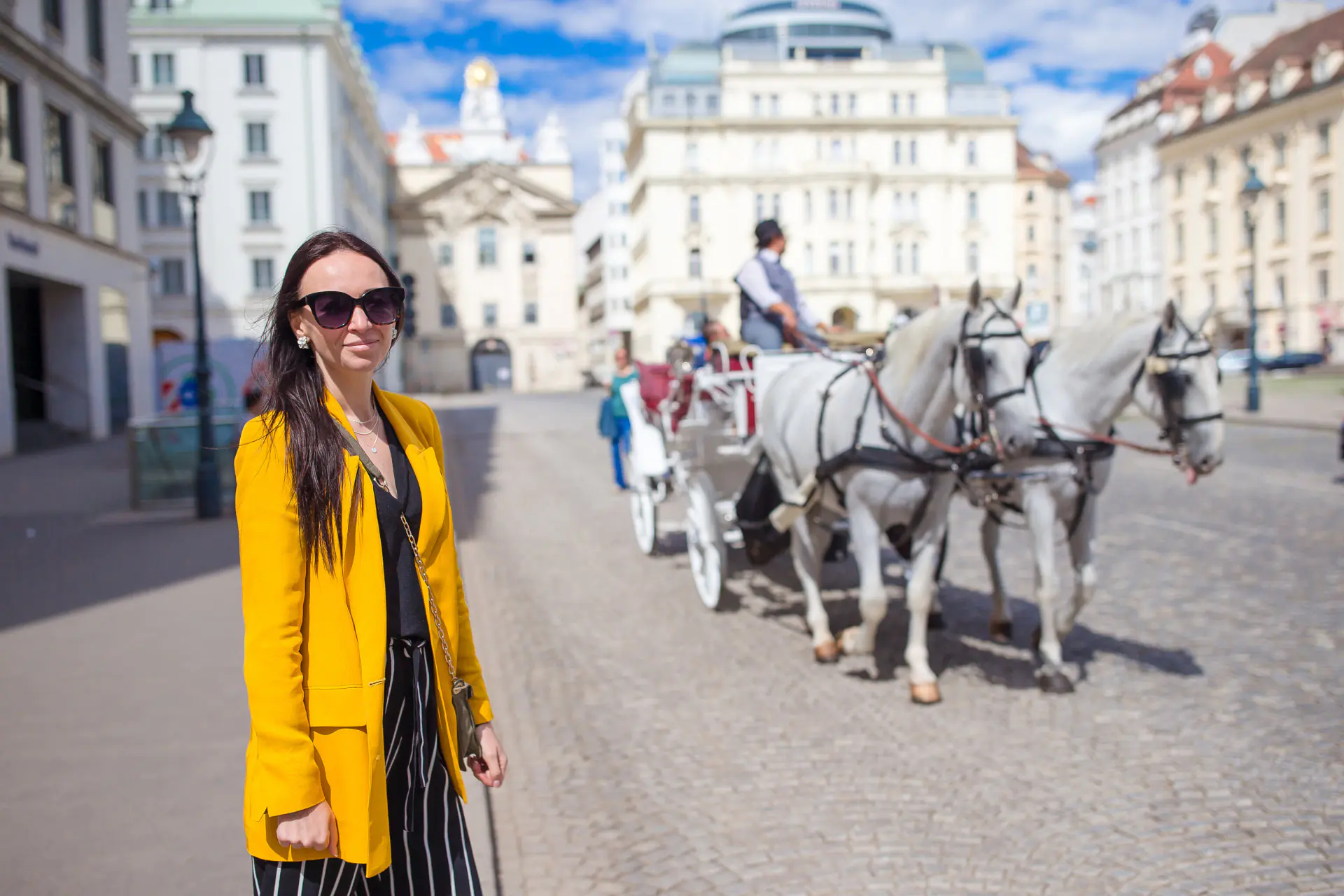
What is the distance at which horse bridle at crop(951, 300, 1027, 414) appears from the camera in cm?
558

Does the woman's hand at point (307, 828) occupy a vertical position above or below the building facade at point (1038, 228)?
below

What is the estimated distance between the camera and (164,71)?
49281 mm

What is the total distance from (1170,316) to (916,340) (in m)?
1.33

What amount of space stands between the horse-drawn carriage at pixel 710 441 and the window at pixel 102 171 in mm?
21010

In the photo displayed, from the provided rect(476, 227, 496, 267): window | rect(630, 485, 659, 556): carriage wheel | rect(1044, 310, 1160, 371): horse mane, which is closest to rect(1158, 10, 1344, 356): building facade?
rect(476, 227, 496, 267): window

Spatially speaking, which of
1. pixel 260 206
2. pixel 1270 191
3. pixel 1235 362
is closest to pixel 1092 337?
pixel 260 206

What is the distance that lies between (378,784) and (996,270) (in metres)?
74.3

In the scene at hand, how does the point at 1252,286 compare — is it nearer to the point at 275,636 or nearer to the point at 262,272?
the point at 275,636

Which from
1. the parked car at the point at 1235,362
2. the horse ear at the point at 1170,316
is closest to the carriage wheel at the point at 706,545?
the horse ear at the point at 1170,316

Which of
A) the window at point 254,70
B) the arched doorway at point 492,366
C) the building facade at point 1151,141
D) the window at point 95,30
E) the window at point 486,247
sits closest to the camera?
the window at point 95,30

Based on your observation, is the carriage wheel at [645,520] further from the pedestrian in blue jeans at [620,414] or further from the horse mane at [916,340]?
the horse mane at [916,340]

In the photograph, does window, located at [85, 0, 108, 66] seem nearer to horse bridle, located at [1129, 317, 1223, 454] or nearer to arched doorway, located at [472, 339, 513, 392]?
horse bridle, located at [1129, 317, 1223, 454]

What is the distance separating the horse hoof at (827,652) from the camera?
677cm

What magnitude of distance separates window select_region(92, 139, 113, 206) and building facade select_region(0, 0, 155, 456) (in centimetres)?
4
